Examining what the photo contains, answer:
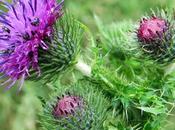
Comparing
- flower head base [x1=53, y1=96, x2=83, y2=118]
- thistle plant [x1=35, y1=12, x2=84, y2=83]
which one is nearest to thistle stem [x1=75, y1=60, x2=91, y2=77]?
thistle plant [x1=35, y1=12, x2=84, y2=83]

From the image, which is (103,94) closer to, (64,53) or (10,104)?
(64,53)

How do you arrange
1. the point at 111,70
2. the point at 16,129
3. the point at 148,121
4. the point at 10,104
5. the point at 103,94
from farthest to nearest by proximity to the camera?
1. the point at 10,104
2. the point at 16,129
3. the point at 111,70
4. the point at 103,94
5. the point at 148,121

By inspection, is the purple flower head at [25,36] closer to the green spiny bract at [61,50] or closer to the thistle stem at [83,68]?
the green spiny bract at [61,50]

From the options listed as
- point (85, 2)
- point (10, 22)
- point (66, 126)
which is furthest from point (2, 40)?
point (85, 2)

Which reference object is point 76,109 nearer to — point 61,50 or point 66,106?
point 66,106

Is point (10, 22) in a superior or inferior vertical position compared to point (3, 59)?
superior

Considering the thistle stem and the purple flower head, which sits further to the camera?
the thistle stem

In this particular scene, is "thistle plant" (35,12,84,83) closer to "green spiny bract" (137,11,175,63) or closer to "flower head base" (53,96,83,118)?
"flower head base" (53,96,83,118)
